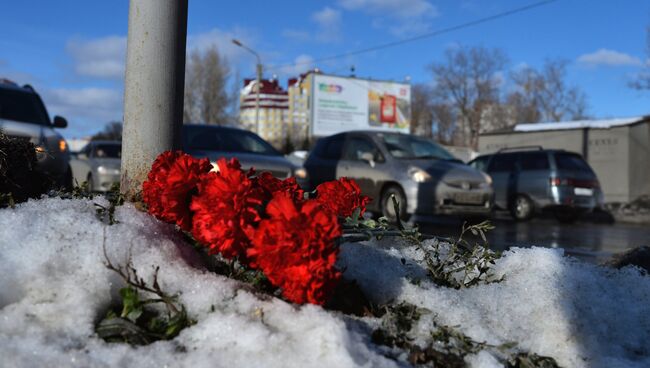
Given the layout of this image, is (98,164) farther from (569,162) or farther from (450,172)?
(569,162)

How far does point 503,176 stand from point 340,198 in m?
12.5

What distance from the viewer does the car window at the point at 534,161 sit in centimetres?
1343

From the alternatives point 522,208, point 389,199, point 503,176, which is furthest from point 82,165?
point 522,208

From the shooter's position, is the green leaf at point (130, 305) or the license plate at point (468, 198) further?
the license plate at point (468, 198)

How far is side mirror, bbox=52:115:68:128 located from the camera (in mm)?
9711

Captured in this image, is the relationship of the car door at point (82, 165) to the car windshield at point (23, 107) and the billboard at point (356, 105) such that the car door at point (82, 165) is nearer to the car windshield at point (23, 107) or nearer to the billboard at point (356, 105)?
the car windshield at point (23, 107)

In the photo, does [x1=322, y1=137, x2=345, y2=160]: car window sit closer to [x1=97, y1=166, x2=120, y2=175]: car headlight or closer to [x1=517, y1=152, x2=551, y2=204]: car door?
[x1=517, y1=152, x2=551, y2=204]: car door

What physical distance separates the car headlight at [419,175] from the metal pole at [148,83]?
719cm

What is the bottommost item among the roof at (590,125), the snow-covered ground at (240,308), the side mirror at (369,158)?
the snow-covered ground at (240,308)

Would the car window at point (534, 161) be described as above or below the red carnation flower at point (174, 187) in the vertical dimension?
above

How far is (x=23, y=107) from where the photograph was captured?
9.44m

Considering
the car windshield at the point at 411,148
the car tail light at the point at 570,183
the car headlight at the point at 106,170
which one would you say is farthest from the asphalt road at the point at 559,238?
the car headlight at the point at 106,170

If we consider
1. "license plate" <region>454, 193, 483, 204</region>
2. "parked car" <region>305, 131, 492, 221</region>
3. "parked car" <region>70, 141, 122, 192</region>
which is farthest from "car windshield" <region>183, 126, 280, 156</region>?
"parked car" <region>70, 141, 122, 192</region>

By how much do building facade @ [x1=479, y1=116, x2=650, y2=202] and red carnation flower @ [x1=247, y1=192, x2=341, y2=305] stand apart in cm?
2125
